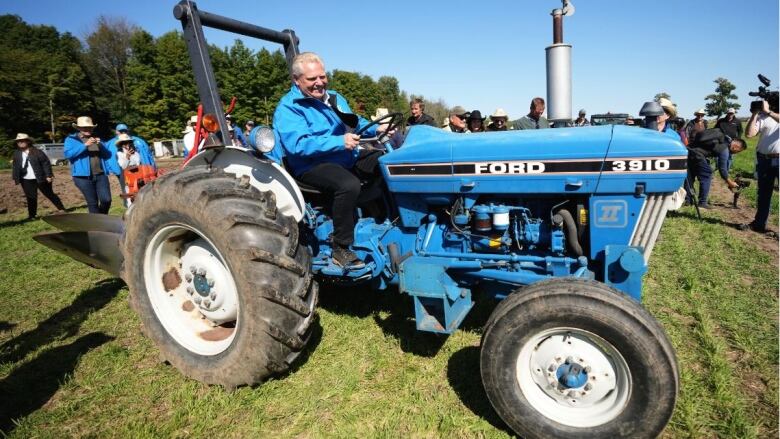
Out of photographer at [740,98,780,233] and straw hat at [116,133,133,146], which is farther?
straw hat at [116,133,133,146]

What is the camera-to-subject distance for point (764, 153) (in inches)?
241

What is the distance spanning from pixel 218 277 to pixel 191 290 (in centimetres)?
27

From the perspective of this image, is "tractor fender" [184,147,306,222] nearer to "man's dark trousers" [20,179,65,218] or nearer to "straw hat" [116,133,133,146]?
Answer: "straw hat" [116,133,133,146]

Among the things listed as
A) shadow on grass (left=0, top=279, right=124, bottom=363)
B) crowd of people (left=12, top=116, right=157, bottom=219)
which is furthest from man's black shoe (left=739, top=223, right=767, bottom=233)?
crowd of people (left=12, top=116, right=157, bottom=219)

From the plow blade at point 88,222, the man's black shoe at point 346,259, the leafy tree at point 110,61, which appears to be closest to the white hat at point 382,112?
the man's black shoe at point 346,259

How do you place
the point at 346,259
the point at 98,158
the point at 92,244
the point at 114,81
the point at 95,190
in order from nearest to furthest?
the point at 346,259, the point at 92,244, the point at 98,158, the point at 95,190, the point at 114,81

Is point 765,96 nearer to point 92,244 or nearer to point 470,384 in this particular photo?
point 470,384

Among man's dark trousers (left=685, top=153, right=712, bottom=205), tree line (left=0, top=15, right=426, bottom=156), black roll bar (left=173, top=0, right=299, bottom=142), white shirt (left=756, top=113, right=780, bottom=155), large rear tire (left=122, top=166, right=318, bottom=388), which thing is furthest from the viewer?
tree line (left=0, top=15, right=426, bottom=156)

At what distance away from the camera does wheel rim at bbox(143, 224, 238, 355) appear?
2963mm

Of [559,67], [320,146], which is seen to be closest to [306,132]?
[320,146]

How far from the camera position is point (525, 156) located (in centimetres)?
261

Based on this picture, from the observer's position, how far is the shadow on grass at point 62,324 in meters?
3.56

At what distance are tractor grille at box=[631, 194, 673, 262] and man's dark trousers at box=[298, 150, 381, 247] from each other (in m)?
1.77

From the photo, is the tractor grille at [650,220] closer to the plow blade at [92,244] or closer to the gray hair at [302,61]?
the gray hair at [302,61]
